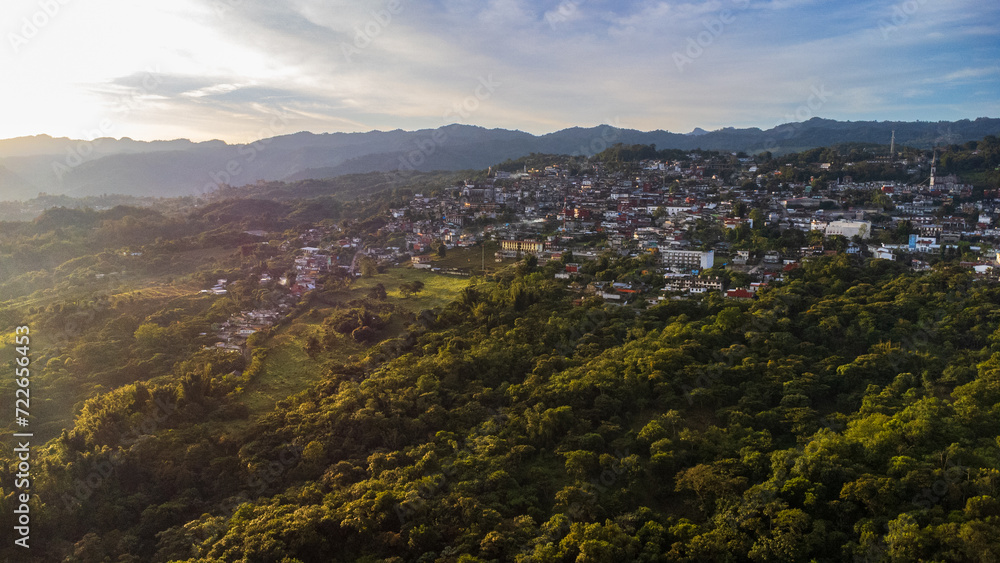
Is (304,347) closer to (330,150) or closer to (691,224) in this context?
(691,224)

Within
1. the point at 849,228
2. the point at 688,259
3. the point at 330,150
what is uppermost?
the point at 330,150

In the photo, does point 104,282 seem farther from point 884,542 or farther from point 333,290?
point 884,542

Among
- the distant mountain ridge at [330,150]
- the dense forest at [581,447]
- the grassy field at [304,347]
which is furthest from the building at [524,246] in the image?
the distant mountain ridge at [330,150]

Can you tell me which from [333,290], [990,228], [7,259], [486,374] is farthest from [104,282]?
[990,228]

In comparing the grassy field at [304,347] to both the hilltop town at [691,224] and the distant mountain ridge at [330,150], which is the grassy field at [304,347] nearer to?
the hilltop town at [691,224]

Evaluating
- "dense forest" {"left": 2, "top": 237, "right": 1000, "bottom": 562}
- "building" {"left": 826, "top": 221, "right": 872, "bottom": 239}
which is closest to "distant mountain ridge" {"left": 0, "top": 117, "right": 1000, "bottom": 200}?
"building" {"left": 826, "top": 221, "right": 872, "bottom": 239}

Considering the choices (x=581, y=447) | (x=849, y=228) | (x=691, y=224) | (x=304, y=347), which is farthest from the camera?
(x=691, y=224)
